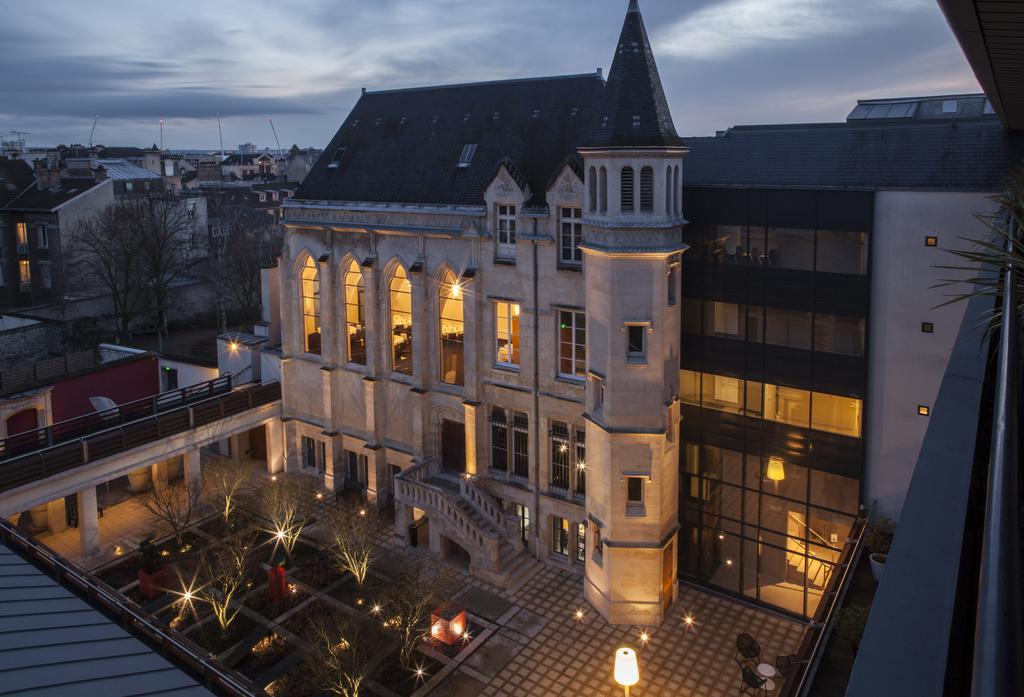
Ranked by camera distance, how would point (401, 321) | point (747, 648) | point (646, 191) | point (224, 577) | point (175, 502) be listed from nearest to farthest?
point (747, 648) < point (646, 191) < point (224, 577) < point (175, 502) < point (401, 321)

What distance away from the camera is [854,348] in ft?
95.1

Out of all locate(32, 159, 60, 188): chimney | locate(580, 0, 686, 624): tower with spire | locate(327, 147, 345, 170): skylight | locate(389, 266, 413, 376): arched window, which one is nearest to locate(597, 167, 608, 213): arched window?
locate(580, 0, 686, 624): tower with spire

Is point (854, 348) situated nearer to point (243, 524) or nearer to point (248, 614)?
point (248, 614)

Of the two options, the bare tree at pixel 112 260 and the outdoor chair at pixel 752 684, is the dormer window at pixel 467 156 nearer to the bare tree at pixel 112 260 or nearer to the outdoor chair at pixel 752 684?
the outdoor chair at pixel 752 684

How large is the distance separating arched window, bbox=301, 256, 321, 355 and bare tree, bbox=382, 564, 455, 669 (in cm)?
1664

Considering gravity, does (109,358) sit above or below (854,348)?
below

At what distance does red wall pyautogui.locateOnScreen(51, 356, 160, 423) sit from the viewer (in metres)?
45.3

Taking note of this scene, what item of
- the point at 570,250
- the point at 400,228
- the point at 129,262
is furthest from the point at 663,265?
the point at 129,262

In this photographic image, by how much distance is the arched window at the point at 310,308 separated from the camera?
45000mm

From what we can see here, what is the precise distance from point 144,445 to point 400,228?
54.3ft

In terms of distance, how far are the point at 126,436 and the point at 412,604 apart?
60.7 feet

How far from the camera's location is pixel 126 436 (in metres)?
38.6

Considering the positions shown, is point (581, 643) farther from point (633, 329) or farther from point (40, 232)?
point (40, 232)

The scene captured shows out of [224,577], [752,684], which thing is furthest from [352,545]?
[752,684]
